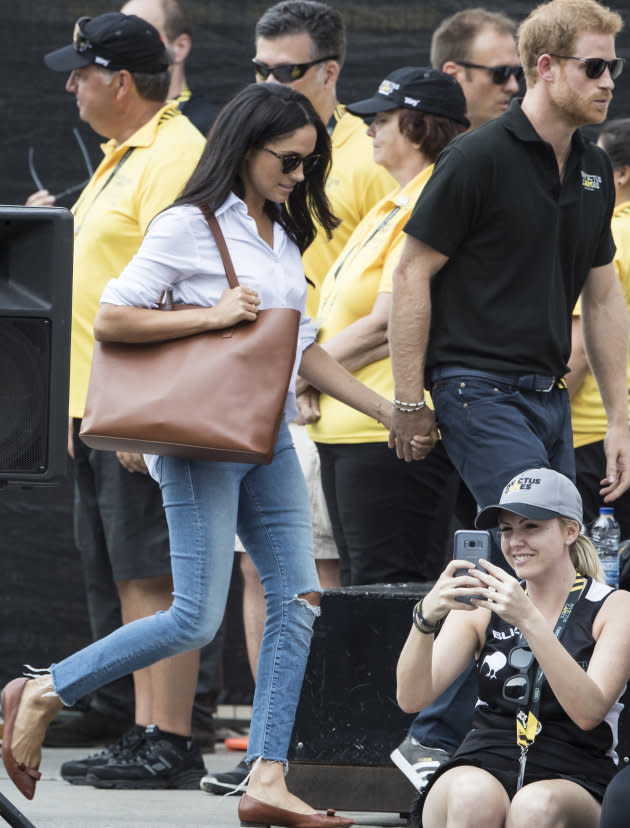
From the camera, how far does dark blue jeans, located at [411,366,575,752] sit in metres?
3.89

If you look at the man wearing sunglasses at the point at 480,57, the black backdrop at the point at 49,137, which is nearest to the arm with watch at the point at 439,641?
the man wearing sunglasses at the point at 480,57

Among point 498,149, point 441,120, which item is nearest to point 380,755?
point 498,149

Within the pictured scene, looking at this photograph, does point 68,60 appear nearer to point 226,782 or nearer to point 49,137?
point 49,137

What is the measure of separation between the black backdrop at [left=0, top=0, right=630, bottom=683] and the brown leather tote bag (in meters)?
2.12

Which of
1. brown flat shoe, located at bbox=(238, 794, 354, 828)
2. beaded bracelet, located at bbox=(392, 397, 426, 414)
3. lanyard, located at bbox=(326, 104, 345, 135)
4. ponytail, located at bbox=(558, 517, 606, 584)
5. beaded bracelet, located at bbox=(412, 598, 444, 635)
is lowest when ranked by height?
brown flat shoe, located at bbox=(238, 794, 354, 828)

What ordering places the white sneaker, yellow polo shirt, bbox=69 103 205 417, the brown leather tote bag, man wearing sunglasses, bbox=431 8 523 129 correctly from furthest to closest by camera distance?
→ man wearing sunglasses, bbox=431 8 523 129 < yellow polo shirt, bbox=69 103 205 417 < the white sneaker < the brown leather tote bag

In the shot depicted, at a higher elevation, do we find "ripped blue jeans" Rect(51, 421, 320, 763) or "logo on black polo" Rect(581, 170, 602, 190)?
"logo on black polo" Rect(581, 170, 602, 190)

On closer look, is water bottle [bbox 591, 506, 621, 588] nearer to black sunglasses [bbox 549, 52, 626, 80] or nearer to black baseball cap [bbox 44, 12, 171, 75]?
black sunglasses [bbox 549, 52, 626, 80]

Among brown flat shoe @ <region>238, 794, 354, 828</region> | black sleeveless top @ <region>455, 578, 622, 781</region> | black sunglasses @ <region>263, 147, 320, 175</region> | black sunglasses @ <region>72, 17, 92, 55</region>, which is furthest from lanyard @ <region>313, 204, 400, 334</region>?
black sleeveless top @ <region>455, 578, 622, 781</region>

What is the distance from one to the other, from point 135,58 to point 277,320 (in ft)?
5.37

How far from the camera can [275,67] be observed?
5391 mm

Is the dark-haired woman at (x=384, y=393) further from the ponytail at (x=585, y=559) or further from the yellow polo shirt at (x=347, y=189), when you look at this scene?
the ponytail at (x=585, y=559)

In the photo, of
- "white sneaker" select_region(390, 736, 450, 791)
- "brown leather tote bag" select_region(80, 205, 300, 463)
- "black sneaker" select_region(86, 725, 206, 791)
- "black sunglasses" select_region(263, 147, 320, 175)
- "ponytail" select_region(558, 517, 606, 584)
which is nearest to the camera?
"ponytail" select_region(558, 517, 606, 584)

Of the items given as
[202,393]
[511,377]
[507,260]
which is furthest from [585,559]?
[202,393]
